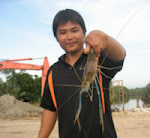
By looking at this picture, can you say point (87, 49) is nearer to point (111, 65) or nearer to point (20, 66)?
point (111, 65)

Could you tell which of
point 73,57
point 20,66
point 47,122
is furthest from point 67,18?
point 20,66

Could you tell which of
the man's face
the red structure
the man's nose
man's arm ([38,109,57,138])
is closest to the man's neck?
the man's face

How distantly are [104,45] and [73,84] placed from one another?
0.72m

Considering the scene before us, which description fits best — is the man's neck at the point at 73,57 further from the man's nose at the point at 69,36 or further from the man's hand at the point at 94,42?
the man's hand at the point at 94,42

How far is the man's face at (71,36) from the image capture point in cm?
198

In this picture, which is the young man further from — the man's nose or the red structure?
the red structure

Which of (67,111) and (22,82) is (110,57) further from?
(22,82)

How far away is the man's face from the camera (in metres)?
1.98

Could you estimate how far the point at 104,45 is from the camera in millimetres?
1567

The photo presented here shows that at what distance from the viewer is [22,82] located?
85.0 ft

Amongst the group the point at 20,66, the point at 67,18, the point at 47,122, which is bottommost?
the point at 47,122

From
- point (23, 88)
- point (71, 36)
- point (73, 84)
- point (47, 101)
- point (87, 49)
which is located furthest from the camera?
point (23, 88)

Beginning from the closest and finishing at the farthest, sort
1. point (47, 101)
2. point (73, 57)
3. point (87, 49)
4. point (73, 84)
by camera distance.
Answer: point (87, 49) → point (73, 84) → point (73, 57) → point (47, 101)

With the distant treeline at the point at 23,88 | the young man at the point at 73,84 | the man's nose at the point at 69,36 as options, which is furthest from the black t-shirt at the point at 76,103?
the distant treeline at the point at 23,88
